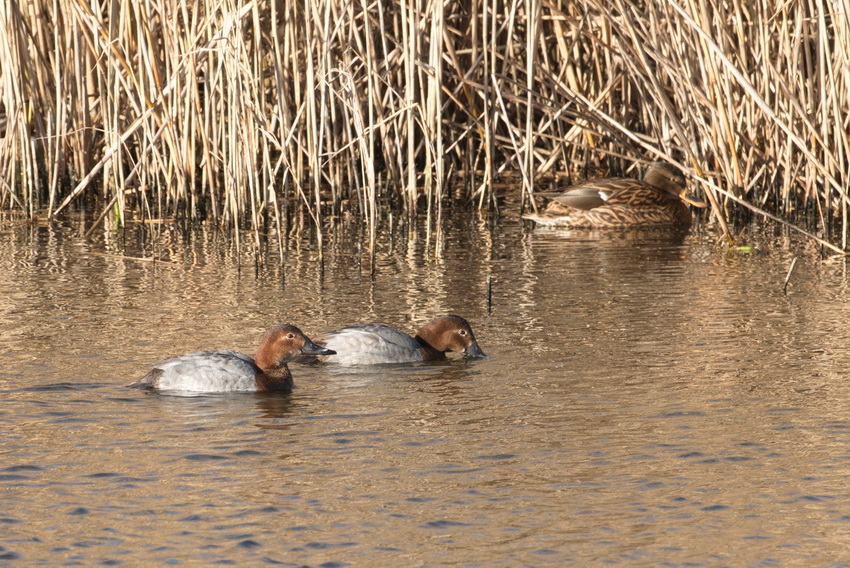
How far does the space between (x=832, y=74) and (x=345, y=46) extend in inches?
178

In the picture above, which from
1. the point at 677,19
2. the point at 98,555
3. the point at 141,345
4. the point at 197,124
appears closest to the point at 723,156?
the point at 677,19

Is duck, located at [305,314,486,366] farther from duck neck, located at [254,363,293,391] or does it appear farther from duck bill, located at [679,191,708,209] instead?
duck bill, located at [679,191,708,209]

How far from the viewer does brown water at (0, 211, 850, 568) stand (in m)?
4.95

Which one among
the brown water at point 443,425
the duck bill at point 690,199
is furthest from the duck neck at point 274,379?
the duck bill at point 690,199

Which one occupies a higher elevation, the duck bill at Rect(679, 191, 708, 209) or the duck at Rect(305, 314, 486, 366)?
the duck bill at Rect(679, 191, 708, 209)

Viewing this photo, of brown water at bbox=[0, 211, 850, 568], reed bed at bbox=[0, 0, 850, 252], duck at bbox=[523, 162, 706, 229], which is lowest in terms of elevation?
brown water at bbox=[0, 211, 850, 568]

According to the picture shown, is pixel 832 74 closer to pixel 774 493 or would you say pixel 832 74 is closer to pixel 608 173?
pixel 608 173

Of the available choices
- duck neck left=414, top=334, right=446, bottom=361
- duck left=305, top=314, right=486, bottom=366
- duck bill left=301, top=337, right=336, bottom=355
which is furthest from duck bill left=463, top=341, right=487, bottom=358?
duck bill left=301, top=337, right=336, bottom=355

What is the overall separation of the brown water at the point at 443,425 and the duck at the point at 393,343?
0.13 m

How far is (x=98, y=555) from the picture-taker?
4758 mm

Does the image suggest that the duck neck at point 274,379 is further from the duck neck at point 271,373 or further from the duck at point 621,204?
the duck at point 621,204

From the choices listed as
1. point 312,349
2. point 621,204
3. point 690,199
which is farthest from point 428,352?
point 690,199

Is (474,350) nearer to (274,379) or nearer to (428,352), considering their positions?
(428,352)

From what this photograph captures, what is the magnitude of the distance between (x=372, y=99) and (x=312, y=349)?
15.5 feet
